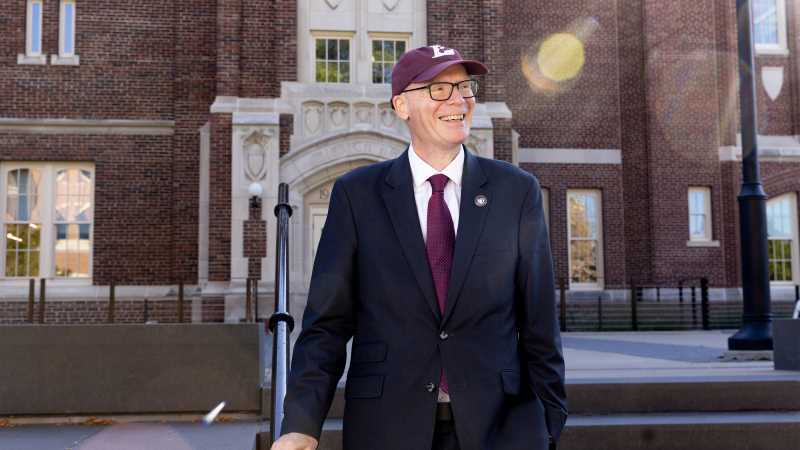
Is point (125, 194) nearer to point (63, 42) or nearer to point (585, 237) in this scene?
point (63, 42)

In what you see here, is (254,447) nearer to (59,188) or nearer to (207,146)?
(207,146)

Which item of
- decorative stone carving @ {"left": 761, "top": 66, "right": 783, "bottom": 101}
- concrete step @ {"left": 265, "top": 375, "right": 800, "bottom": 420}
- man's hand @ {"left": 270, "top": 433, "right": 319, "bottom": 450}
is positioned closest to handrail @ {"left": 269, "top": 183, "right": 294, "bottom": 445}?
man's hand @ {"left": 270, "top": 433, "right": 319, "bottom": 450}

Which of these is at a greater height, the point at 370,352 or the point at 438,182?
the point at 438,182

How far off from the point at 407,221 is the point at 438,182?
0.15m

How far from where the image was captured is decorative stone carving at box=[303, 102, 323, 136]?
46.6 feet

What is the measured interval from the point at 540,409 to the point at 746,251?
6.94 meters

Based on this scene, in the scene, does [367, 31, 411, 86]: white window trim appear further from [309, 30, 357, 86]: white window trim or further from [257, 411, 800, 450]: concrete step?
[257, 411, 800, 450]: concrete step

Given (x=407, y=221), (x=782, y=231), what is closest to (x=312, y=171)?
(x=407, y=221)

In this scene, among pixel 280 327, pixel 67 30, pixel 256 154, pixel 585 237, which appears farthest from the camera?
pixel 585 237

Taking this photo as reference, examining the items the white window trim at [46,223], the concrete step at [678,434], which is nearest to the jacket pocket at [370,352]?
the concrete step at [678,434]

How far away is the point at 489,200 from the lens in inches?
81.4

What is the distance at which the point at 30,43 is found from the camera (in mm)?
15711

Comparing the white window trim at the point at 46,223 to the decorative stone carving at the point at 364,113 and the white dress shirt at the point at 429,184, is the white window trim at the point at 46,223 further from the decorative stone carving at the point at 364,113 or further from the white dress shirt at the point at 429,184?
the white dress shirt at the point at 429,184

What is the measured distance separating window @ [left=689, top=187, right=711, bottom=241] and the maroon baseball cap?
18613 mm
